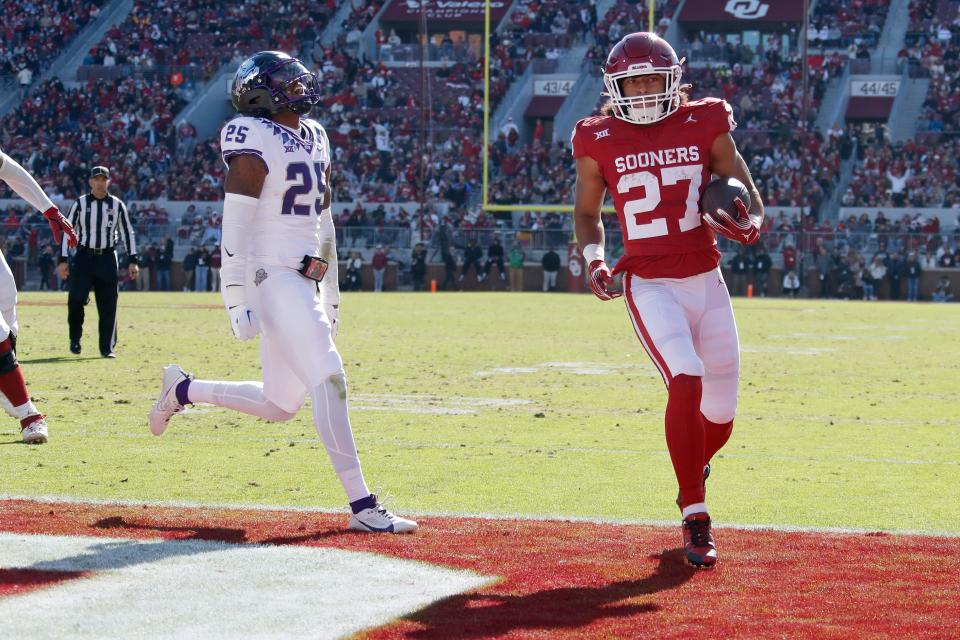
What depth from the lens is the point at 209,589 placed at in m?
4.15

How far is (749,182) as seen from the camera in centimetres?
547

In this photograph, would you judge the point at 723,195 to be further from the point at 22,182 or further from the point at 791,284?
the point at 791,284

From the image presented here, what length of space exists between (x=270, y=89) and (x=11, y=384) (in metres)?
2.76

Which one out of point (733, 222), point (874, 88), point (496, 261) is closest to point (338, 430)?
point (733, 222)

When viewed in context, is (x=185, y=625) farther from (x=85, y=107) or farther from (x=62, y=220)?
(x=85, y=107)

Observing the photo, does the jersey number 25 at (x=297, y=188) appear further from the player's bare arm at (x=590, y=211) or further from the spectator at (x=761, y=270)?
the spectator at (x=761, y=270)

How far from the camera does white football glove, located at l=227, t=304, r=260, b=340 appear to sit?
5121 mm

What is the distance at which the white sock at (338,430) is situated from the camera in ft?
17.2

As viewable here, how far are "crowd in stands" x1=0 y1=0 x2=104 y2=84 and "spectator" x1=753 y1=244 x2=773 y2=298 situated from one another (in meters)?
23.1

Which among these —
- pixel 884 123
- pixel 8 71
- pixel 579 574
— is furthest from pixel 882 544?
pixel 8 71

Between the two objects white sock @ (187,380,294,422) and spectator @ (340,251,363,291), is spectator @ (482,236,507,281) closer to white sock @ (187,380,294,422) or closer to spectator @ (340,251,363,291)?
spectator @ (340,251,363,291)

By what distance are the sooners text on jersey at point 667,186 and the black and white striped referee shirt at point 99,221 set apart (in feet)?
26.6

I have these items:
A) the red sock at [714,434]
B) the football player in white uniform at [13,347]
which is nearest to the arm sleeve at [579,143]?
the red sock at [714,434]

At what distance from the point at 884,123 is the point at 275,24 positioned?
1775 cm
